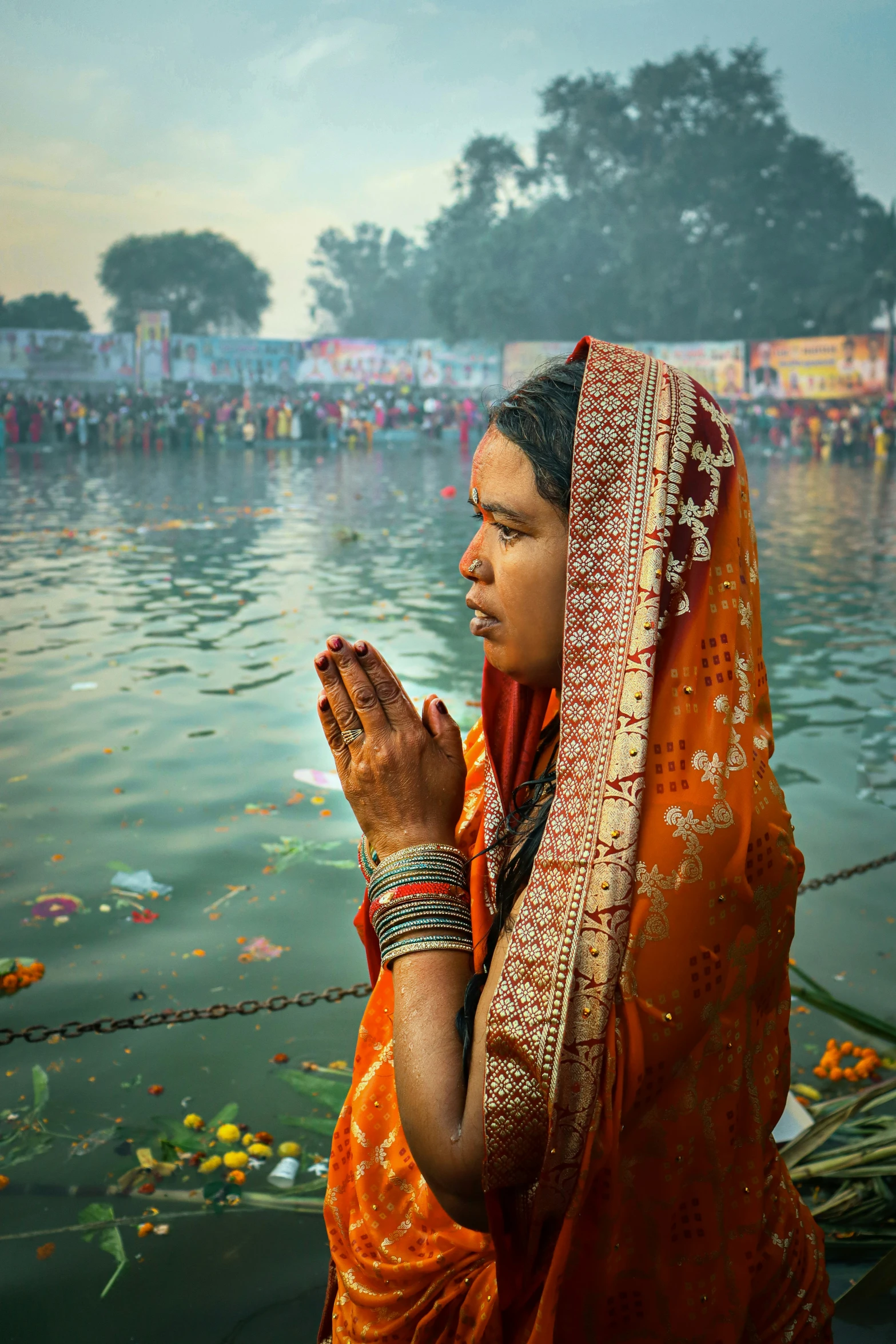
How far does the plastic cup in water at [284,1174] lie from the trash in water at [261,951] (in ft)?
3.65

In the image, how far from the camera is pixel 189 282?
52.5 metres

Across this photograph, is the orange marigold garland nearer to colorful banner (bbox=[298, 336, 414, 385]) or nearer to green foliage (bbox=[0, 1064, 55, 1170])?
green foliage (bbox=[0, 1064, 55, 1170])

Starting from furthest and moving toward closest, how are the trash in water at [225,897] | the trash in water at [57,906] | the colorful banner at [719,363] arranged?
the colorful banner at [719,363]
the trash in water at [225,897]
the trash in water at [57,906]

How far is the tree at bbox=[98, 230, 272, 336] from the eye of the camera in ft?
165

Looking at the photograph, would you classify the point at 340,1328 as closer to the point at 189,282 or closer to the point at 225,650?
the point at 225,650

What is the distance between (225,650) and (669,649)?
24.7 ft

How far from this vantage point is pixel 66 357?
38125 millimetres

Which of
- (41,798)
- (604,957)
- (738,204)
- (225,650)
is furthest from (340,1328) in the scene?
(738,204)

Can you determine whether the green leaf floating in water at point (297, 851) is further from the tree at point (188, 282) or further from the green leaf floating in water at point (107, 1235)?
the tree at point (188, 282)

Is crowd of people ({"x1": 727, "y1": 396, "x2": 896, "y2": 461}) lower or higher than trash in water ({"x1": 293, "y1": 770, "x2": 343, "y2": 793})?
higher

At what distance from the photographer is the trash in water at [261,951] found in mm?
3965

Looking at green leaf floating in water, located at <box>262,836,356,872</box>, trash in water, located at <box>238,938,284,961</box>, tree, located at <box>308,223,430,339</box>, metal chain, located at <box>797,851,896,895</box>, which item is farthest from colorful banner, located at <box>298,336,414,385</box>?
metal chain, located at <box>797,851,896,895</box>

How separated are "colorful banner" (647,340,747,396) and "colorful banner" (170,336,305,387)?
1453cm

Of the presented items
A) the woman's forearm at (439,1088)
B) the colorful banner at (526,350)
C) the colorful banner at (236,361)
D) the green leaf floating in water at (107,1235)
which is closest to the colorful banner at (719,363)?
the colorful banner at (526,350)
